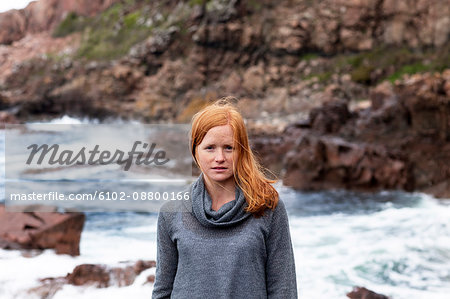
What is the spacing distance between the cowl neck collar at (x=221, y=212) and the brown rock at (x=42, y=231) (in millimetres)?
3702

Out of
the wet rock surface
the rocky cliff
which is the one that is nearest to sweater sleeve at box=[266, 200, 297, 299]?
the wet rock surface

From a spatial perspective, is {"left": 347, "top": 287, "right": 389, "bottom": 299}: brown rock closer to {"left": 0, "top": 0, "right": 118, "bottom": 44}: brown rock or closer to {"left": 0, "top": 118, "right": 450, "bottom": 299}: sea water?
{"left": 0, "top": 118, "right": 450, "bottom": 299}: sea water

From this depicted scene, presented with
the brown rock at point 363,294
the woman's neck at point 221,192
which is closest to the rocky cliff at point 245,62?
the brown rock at point 363,294

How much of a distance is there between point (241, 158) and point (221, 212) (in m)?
0.20

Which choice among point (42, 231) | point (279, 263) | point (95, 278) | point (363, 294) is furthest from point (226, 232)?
point (42, 231)

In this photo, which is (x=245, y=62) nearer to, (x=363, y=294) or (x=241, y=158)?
(x=363, y=294)

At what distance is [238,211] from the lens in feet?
4.80

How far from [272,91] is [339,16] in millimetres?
6717

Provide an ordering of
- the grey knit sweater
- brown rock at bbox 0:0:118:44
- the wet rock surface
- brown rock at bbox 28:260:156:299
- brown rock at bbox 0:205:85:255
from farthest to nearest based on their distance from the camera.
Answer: brown rock at bbox 0:0:118:44 → the wet rock surface → brown rock at bbox 0:205:85:255 → brown rock at bbox 28:260:156:299 → the grey knit sweater

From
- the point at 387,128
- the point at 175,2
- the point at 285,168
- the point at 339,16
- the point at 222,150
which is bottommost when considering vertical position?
the point at 285,168

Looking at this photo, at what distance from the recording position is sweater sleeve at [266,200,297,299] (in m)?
1.45

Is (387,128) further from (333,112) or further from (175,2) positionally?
(175,2)

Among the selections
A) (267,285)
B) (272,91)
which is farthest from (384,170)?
(272,91)

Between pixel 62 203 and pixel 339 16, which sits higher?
pixel 339 16
